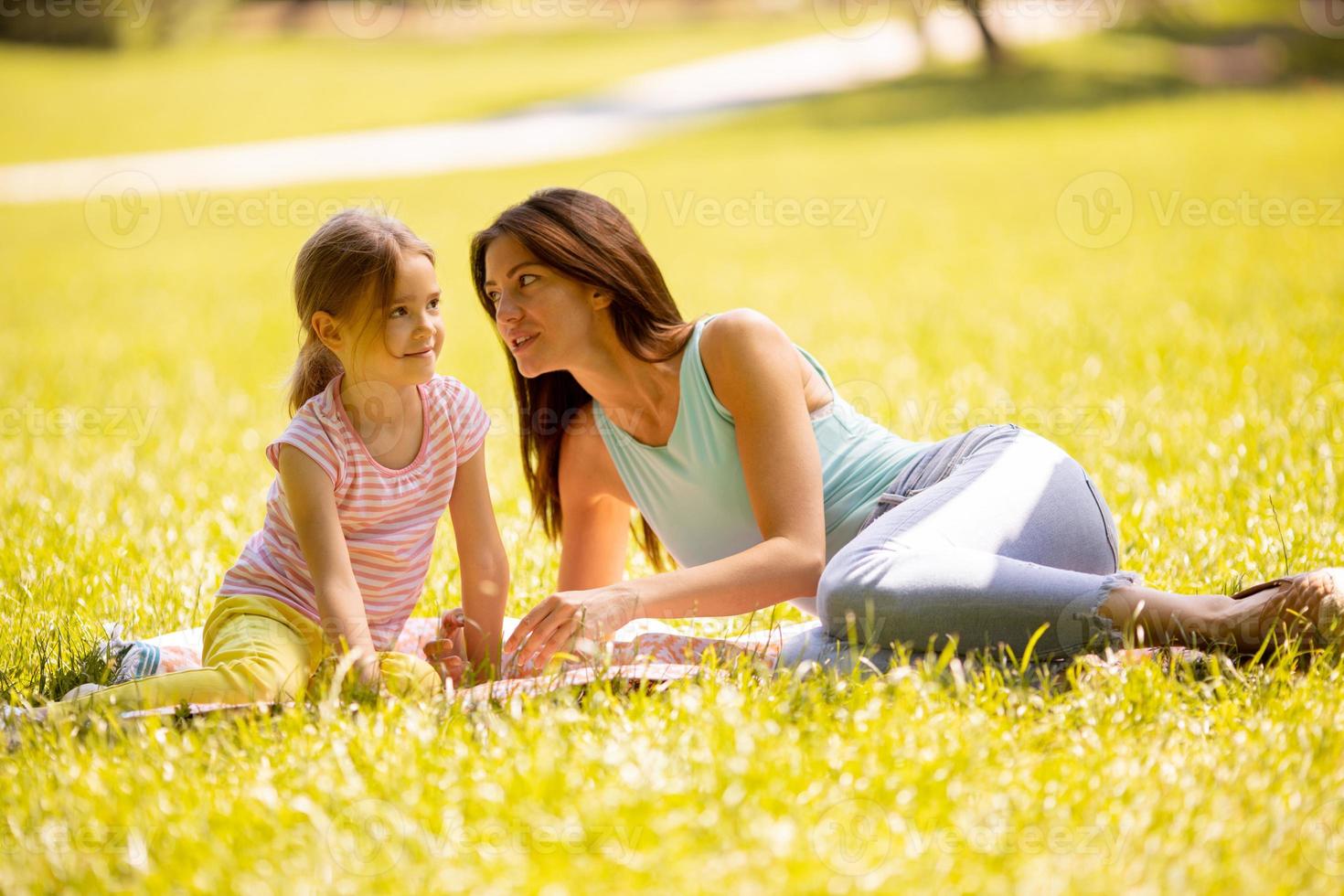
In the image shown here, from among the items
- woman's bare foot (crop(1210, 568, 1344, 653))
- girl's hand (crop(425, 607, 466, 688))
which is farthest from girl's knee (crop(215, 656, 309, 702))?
woman's bare foot (crop(1210, 568, 1344, 653))

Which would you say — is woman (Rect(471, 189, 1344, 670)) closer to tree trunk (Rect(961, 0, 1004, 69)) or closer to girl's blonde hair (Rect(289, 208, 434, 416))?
girl's blonde hair (Rect(289, 208, 434, 416))

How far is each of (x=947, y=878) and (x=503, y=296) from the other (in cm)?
190

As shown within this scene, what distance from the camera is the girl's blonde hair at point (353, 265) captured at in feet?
9.97

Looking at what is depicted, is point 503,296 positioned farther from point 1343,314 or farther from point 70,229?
point 70,229

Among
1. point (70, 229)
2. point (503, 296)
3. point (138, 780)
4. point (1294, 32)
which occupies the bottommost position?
point (138, 780)

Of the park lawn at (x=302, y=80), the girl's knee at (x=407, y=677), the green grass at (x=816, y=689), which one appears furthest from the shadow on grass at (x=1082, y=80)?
the girl's knee at (x=407, y=677)

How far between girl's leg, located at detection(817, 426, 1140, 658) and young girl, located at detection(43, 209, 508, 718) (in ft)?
3.28

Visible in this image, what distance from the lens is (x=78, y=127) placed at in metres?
29.9

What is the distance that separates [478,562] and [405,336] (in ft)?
2.08

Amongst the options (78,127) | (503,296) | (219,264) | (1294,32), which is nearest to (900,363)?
(503,296)

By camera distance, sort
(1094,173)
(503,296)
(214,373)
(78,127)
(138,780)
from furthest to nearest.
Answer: (78,127) → (1094,173) → (214,373) → (503,296) → (138,780)

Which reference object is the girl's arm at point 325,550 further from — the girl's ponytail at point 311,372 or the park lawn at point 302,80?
the park lawn at point 302,80

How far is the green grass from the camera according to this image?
206 cm

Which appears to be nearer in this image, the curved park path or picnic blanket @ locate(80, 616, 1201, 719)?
picnic blanket @ locate(80, 616, 1201, 719)
